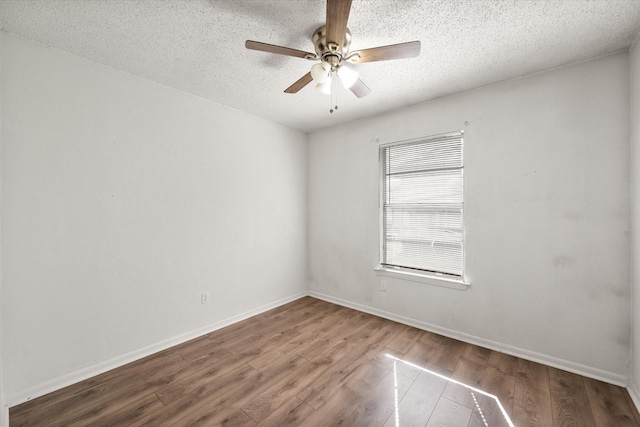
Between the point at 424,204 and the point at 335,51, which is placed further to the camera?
the point at 424,204

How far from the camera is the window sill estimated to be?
9.01ft

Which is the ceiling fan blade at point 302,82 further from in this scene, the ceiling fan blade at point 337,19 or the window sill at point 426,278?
the window sill at point 426,278

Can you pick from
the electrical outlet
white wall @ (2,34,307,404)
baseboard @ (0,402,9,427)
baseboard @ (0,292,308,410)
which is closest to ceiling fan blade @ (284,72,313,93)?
white wall @ (2,34,307,404)

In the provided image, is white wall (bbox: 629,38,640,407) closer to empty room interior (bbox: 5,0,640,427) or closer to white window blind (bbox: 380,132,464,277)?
empty room interior (bbox: 5,0,640,427)

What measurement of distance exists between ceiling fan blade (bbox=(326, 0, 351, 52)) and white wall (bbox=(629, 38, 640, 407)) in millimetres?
2184

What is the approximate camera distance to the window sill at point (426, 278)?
9.01 feet

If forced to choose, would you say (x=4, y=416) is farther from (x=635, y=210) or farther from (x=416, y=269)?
(x=635, y=210)

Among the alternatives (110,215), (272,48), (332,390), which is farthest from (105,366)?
(272,48)

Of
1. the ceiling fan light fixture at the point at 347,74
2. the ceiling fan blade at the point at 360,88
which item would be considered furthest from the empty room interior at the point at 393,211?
the ceiling fan blade at the point at 360,88

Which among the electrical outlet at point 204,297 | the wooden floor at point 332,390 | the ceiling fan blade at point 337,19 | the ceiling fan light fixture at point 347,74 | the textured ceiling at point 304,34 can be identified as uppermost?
the textured ceiling at point 304,34

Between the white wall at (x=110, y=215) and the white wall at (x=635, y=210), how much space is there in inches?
138

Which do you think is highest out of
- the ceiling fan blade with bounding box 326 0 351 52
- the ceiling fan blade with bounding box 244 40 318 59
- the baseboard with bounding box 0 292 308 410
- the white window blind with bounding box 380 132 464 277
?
the ceiling fan blade with bounding box 326 0 351 52

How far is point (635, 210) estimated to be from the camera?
193 centimetres

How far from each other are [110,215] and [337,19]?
2360 mm
